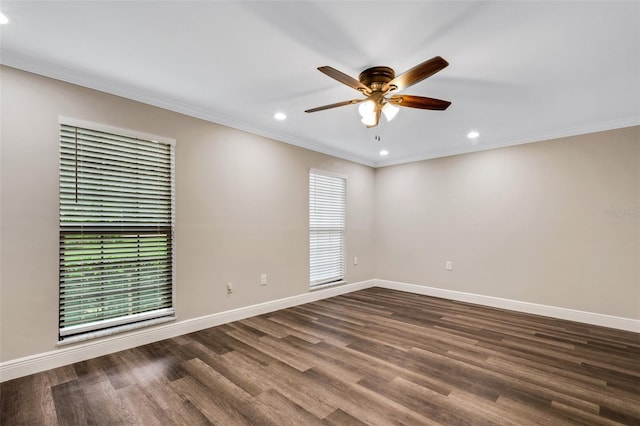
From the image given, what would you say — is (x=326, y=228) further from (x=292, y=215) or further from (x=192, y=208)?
(x=192, y=208)

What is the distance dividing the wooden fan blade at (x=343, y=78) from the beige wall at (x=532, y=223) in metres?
3.01

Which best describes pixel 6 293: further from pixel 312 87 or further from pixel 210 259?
pixel 312 87

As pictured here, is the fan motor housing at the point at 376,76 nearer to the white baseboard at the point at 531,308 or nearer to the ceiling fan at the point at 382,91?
the ceiling fan at the point at 382,91

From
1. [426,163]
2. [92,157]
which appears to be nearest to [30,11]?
[92,157]

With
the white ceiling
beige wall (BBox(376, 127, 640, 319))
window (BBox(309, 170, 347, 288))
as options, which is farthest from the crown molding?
beige wall (BBox(376, 127, 640, 319))

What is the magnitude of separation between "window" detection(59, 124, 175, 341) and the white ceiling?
563 mm

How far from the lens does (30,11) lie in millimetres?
1799

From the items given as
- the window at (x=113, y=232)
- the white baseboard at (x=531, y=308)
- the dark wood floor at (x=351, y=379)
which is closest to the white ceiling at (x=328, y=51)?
the window at (x=113, y=232)

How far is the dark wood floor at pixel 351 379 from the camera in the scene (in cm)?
185

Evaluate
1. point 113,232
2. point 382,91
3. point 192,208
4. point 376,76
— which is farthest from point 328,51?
point 113,232

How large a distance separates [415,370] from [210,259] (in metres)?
2.35

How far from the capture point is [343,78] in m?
2.04

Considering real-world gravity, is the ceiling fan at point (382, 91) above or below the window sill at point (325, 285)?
above

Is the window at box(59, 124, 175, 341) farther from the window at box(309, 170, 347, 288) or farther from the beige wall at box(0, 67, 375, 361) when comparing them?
the window at box(309, 170, 347, 288)
